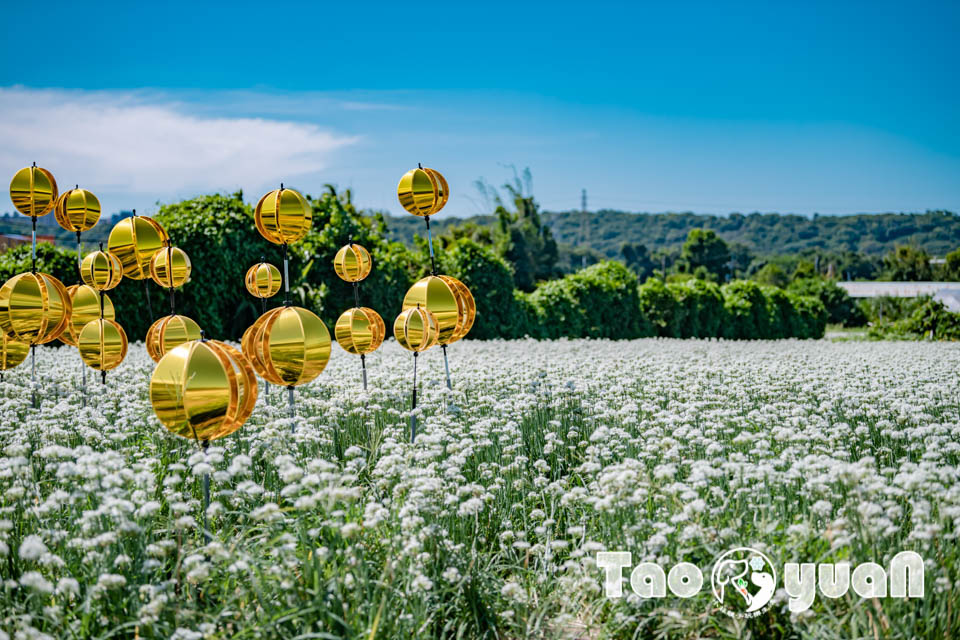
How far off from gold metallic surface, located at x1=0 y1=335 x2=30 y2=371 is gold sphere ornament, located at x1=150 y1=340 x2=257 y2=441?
12.8 ft

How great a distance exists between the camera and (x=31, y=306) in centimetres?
599

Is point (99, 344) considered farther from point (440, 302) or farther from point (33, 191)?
point (440, 302)

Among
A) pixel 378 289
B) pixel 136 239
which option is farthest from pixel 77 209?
pixel 378 289

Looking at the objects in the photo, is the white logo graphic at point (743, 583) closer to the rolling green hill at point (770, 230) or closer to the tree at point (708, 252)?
the tree at point (708, 252)

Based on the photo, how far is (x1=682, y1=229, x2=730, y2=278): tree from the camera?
73.8 metres

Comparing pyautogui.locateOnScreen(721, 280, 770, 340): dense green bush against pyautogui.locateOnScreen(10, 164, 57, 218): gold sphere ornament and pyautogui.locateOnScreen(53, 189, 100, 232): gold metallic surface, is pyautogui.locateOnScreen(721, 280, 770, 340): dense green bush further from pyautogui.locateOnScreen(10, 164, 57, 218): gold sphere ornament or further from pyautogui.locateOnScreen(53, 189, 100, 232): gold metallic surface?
pyautogui.locateOnScreen(10, 164, 57, 218): gold sphere ornament

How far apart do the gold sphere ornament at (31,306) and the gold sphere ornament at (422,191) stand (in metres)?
3.61

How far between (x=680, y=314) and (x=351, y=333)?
16998 millimetres

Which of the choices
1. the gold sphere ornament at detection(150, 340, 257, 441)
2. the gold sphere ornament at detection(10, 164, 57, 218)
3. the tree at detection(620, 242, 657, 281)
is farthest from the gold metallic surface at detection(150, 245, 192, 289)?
the tree at detection(620, 242, 657, 281)

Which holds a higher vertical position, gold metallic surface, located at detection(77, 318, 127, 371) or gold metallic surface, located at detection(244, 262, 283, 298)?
gold metallic surface, located at detection(244, 262, 283, 298)

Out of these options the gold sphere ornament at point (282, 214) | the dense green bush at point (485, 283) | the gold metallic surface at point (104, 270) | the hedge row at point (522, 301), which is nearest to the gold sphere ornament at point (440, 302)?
the gold sphere ornament at point (282, 214)

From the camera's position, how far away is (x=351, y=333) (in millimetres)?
6887

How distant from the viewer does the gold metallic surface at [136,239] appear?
564cm

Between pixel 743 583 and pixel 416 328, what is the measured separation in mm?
3944
